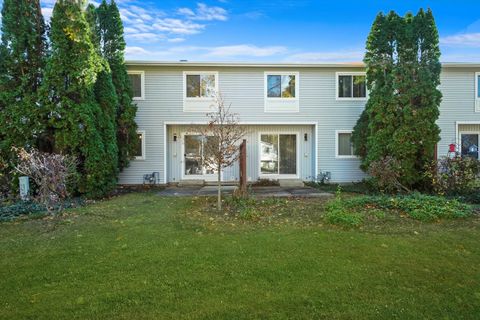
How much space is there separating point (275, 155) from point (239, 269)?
32.1 ft

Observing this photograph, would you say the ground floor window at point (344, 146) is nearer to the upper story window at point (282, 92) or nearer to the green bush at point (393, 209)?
the upper story window at point (282, 92)

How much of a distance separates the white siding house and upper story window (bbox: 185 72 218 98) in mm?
41

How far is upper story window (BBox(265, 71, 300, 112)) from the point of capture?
12.6 m

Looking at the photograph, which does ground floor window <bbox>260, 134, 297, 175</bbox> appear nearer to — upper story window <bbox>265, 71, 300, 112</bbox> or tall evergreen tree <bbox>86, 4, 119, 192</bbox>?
upper story window <bbox>265, 71, 300, 112</bbox>

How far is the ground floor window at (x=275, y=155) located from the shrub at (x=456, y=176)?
5.44 metres

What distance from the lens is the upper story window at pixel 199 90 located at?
12.5 metres

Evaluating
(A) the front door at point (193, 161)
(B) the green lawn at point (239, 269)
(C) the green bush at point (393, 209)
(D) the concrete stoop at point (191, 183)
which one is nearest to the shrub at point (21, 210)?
(B) the green lawn at point (239, 269)

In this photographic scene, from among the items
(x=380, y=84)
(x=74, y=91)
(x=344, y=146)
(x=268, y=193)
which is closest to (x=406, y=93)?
(x=380, y=84)

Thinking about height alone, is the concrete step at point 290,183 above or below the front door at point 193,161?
below

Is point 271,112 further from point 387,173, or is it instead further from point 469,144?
point 469,144

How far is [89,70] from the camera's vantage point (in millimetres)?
8984

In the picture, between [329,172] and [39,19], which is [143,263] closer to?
[39,19]

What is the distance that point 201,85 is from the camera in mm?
12547

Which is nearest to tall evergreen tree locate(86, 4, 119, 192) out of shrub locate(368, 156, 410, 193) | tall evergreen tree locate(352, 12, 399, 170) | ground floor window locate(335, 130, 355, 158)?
shrub locate(368, 156, 410, 193)
